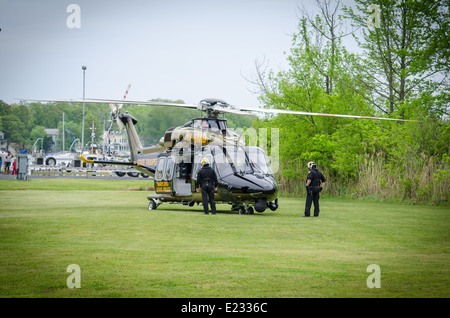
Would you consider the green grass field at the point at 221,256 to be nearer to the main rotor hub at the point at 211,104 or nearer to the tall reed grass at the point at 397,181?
the main rotor hub at the point at 211,104

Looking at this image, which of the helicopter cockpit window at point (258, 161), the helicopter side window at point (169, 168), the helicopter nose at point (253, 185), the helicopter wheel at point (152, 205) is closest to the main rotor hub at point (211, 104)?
the helicopter cockpit window at point (258, 161)

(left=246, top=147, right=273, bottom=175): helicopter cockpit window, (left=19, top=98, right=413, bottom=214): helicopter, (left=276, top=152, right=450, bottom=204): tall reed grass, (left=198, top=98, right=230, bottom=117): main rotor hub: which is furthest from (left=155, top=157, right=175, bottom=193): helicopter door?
(left=276, top=152, right=450, bottom=204): tall reed grass

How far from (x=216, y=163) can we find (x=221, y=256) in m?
10.1

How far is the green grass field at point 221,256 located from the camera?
24.4ft

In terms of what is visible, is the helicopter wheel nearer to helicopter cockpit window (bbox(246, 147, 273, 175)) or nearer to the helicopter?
the helicopter

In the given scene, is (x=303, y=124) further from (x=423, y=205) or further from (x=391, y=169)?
(x=423, y=205)

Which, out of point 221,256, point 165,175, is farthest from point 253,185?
point 221,256

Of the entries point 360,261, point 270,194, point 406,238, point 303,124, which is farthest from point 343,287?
point 303,124

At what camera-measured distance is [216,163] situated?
787 inches

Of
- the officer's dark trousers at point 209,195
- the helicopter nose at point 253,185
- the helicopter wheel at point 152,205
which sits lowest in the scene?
the helicopter wheel at point 152,205

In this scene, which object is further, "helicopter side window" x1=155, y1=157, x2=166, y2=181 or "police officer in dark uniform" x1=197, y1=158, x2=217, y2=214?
"helicopter side window" x1=155, y1=157, x2=166, y2=181

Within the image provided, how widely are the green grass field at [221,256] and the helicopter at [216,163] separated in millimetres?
1947

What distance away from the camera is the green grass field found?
743cm

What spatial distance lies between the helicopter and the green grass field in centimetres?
195
